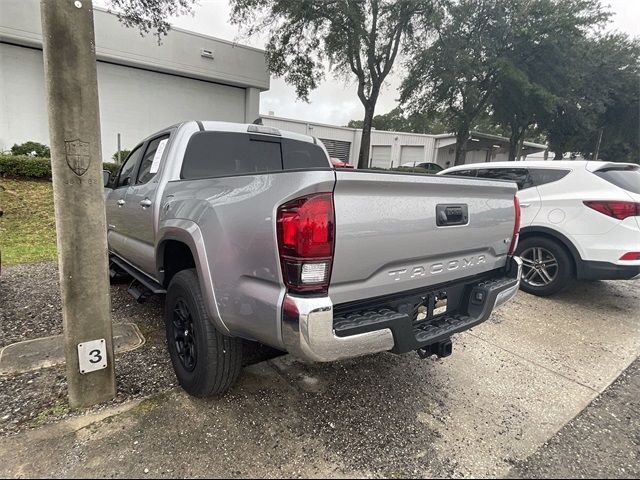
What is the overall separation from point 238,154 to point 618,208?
4.27 m

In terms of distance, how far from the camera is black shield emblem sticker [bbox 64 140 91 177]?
2117 millimetres

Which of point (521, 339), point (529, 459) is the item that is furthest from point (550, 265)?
point (529, 459)

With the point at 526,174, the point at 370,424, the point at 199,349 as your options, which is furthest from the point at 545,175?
the point at 199,349

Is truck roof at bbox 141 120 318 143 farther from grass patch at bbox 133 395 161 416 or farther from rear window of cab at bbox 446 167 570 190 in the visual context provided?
rear window of cab at bbox 446 167 570 190

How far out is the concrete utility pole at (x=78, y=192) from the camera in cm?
206

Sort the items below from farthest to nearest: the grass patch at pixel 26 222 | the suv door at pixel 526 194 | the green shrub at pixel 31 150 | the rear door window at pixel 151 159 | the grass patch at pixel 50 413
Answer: the green shrub at pixel 31 150 < the grass patch at pixel 26 222 < the suv door at pixel 526 194 < the rear door window at pixel 151 159 < the grass patch at pixel 50 413

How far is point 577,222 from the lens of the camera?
→ 468 centimetres

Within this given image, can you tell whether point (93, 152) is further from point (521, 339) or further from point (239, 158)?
point (521, 339)

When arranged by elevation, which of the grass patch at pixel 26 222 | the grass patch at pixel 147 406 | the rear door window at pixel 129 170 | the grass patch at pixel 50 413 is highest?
the rear door window at pixel 129 170

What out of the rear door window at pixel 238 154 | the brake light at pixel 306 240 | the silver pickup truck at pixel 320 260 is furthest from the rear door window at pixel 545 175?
the brake light at pixel 306 240

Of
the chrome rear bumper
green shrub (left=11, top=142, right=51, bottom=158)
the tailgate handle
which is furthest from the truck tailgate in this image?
green shrub (left=11, top=142, right=51, bottom=158)

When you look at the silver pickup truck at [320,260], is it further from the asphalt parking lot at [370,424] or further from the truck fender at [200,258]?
the asphalt parking lot at [370,424]

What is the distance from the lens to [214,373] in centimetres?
233

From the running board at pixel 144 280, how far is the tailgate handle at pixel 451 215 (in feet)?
7.00
